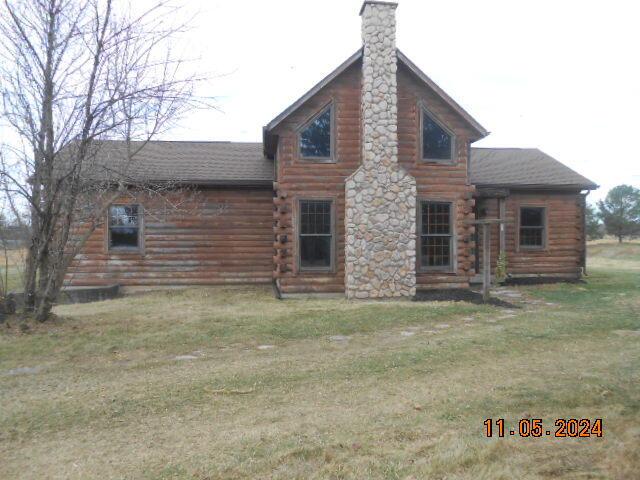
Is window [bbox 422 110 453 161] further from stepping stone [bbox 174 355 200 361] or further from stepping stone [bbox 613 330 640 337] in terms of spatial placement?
stepping stone [bbox 174 355 200 361]

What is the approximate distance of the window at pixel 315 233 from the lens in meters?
14.1

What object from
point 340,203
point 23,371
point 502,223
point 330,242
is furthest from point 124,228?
point 502,223

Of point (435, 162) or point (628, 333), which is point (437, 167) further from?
point (628, 333)

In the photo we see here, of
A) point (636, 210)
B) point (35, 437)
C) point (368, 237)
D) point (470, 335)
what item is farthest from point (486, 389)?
point (636, 210)

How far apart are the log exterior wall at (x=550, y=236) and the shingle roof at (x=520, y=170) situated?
52cm

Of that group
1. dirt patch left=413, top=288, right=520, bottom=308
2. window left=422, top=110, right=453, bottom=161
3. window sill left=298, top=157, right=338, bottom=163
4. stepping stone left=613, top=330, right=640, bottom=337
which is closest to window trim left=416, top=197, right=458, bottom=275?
dirt patch left=413, top=288, right=520, bottom=308

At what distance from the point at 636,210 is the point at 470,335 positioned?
4411cm

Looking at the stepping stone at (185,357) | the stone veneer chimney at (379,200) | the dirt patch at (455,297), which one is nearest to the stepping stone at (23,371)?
the stepping stone at (185,357)

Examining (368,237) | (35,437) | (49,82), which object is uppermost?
(49,82)

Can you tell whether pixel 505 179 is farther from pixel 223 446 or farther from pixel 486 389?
pixel 223 446

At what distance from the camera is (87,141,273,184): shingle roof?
16.0 meters

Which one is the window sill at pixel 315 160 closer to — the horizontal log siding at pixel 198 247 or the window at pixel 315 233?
the window at pixel 315 233

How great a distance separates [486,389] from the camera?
6238 mm

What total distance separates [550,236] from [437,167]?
6823 mm
